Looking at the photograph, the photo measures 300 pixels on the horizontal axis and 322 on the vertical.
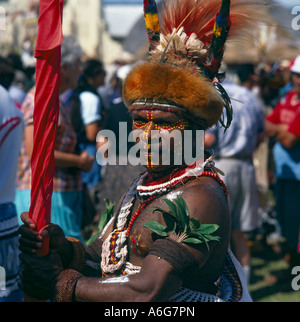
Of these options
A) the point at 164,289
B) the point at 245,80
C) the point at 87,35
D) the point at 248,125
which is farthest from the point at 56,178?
the point at 87,35

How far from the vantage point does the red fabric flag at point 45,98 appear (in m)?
1.79

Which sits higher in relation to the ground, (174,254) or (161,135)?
(161,135)

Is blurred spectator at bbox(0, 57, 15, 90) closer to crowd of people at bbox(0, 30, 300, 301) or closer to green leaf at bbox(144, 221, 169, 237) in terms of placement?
crowd of people at bbox(0, 30, 300, 301)

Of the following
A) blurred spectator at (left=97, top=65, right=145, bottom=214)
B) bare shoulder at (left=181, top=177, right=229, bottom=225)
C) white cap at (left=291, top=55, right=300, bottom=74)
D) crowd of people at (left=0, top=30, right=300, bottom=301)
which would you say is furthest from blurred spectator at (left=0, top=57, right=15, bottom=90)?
white cap at (left=291, top=55, right=300, bottom=74)

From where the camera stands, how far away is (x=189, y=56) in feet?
6.75

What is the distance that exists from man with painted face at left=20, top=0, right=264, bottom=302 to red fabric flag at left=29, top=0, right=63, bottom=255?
144mm

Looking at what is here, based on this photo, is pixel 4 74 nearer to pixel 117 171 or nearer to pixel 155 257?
pixel 117 171

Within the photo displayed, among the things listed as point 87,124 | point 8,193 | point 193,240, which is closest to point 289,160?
point 87,124

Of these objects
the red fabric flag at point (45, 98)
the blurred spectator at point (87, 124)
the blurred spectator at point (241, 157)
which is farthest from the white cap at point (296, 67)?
the red fabric flag at point (45, 98)

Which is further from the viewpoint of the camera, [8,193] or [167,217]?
[8,193]

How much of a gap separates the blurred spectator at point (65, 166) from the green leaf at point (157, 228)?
79.2 inches

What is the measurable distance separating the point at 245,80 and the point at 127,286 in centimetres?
492

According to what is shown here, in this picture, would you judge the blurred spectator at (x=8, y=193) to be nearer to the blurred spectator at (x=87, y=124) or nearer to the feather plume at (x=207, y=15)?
the blurred spectator at (x=87, y=124)

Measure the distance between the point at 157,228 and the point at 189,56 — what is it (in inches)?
28.3
